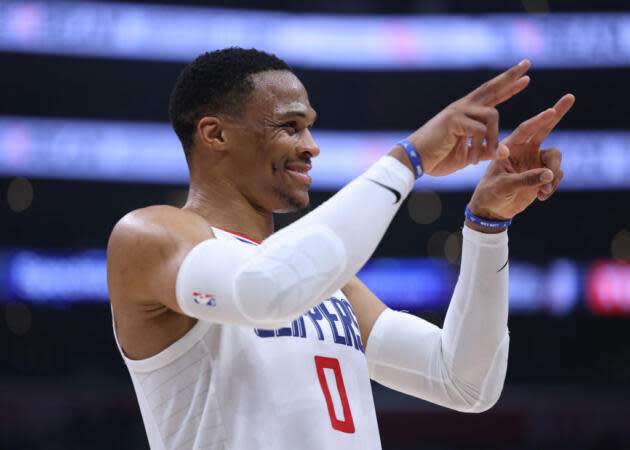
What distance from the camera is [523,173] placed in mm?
2230

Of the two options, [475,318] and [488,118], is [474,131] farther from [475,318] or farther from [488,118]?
Answer: [475,318]

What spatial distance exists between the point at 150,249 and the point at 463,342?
1.05 m

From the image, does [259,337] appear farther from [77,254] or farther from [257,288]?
[77,254]

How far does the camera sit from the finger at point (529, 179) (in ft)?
7.13

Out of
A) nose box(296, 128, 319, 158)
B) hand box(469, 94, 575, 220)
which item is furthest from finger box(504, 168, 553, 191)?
nose box(296, 128, 319, 158)

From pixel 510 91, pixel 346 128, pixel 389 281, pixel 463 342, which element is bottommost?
pixel 389 281

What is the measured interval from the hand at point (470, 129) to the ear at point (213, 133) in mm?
634

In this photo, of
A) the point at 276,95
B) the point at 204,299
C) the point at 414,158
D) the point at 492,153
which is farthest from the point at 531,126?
the point at 204,299

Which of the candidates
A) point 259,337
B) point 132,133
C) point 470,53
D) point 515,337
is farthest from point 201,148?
point 515,337

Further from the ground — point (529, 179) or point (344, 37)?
point (529, 179)

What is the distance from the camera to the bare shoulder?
191 cm

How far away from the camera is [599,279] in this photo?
8.54m

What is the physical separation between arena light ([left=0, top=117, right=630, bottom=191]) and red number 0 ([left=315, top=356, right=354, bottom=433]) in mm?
6060

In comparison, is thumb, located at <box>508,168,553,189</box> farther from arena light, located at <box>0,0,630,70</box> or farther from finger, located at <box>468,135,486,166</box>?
arena light, located at <box>0,0,630,70</box>
